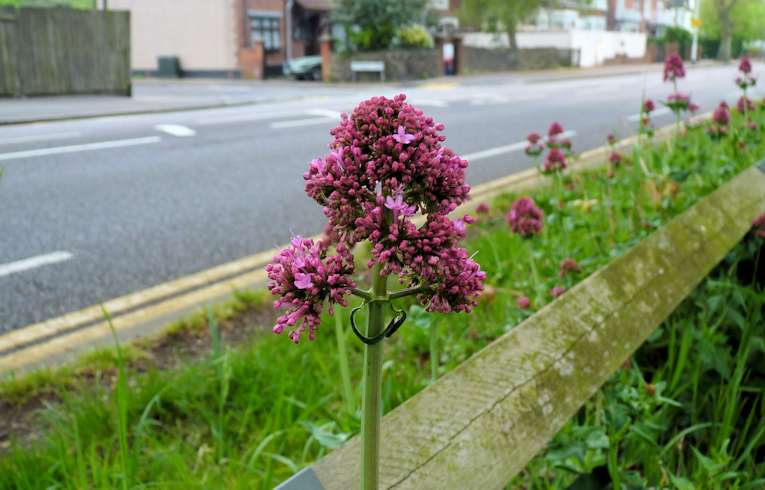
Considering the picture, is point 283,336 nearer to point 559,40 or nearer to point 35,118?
point 35,118

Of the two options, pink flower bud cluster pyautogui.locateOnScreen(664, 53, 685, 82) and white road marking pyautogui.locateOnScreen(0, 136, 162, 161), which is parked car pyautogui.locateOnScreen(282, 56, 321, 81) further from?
A: pink flower bud cluster pyautogui.locateOnScreen(664, 53, 685, 82)

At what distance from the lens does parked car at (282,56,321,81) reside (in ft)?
107

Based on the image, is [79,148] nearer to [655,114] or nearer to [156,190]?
[156,190]

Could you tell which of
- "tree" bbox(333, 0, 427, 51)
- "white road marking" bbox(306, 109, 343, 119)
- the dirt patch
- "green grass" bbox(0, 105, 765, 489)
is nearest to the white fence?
"tree" bbox(333, 0, 427, 51)

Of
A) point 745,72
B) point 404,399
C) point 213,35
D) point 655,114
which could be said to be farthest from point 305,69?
point 404,399

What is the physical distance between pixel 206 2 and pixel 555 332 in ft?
121

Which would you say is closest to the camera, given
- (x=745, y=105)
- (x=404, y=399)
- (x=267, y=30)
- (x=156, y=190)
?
(x=404, y=399)

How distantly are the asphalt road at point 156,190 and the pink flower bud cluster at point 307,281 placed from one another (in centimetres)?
11

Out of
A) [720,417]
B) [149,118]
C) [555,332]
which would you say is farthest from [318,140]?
[555,332]

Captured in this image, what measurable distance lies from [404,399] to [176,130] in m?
10.2

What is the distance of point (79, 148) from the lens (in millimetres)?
9461

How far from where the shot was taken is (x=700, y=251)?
197 centimetres

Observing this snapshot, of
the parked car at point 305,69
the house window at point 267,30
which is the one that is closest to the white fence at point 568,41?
the house window at point 267,30

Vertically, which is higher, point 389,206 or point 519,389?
point 389,206
